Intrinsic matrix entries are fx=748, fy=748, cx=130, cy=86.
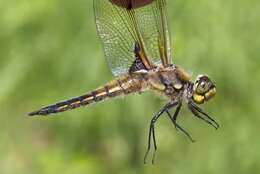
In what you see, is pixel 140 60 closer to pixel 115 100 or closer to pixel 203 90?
pixel 203 90

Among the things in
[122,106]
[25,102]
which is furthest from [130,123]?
[25,102]

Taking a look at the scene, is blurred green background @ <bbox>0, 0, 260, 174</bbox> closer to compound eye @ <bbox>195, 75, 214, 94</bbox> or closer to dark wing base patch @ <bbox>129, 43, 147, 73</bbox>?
dark wing base patch @ <bbox>129, 43, 147, 73</bbox>

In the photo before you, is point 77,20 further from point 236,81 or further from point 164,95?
point 164,95

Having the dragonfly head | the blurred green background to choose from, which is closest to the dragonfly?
the dragonfly head

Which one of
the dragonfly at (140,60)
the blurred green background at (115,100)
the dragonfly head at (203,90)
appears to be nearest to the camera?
the dragonfly head at (203,90)

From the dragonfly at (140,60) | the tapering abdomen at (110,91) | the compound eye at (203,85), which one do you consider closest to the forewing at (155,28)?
the dragonfly at (140,60)

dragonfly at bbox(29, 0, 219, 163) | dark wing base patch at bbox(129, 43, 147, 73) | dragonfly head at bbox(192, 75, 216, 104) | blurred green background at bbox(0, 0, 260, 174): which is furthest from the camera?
blurred green background at bbox(0, 0, 260, 174)

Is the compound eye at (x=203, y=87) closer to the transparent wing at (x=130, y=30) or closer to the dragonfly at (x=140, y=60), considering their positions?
the dragonfly at (x=140, y=60)

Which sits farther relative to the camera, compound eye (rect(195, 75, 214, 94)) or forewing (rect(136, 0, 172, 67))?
forewing (rect(136, 0, 172, 67))
